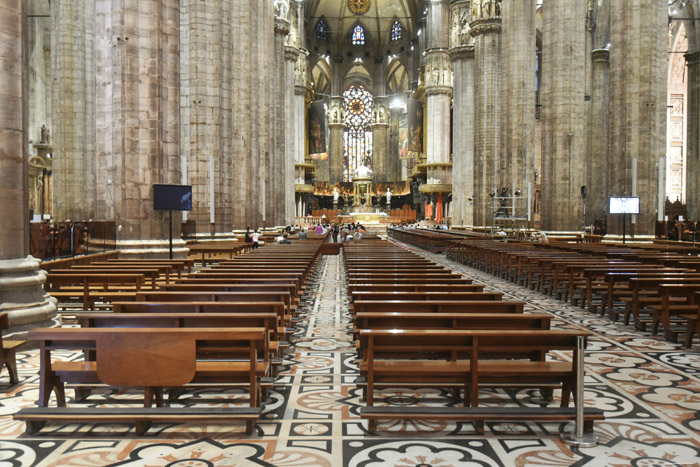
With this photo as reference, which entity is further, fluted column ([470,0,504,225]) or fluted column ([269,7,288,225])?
fluted column ([269,7,288,225])

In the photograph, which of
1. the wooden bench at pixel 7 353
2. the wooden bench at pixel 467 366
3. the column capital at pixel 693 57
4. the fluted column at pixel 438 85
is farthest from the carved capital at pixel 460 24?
the wooden bench at pixel 7 353

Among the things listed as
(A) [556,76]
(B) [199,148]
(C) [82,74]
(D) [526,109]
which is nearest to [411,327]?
(B) [199,148]

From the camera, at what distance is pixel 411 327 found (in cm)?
488

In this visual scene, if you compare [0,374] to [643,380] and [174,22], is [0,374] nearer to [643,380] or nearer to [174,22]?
[643,380]

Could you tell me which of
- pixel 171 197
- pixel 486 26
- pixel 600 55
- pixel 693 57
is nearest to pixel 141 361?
Result: pixel 171 197

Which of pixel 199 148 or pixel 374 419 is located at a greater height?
pixel 199 148

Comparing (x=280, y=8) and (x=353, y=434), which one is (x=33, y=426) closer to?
(x=353, y=434)

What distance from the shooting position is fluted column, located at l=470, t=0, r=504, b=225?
1266 inches

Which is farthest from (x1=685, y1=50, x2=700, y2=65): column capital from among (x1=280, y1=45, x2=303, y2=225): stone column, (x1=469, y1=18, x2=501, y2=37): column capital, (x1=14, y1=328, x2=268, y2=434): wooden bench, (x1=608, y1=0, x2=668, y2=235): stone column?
(x1=14, y1=328, x2=268, y2=434): wooden bench

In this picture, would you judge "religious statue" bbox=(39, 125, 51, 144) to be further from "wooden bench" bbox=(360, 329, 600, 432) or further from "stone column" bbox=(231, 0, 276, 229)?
"wooden bench" bbox=(360, 329, 600, 432)

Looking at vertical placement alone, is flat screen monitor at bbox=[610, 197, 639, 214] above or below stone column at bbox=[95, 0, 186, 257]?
below

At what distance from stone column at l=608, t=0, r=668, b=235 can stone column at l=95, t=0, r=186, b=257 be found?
44.1 ft

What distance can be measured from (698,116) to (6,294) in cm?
3353

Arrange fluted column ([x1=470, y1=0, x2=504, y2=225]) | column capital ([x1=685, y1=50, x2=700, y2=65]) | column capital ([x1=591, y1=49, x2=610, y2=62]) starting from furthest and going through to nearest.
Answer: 1. column capital ([x1=591, y1=49, x2=610, y2=62])
2. fluted column ([x1=470, y1=0, x2=504, y2=225])
3. column capital ([x1=685, y1=50, x2=700, y2=65])
